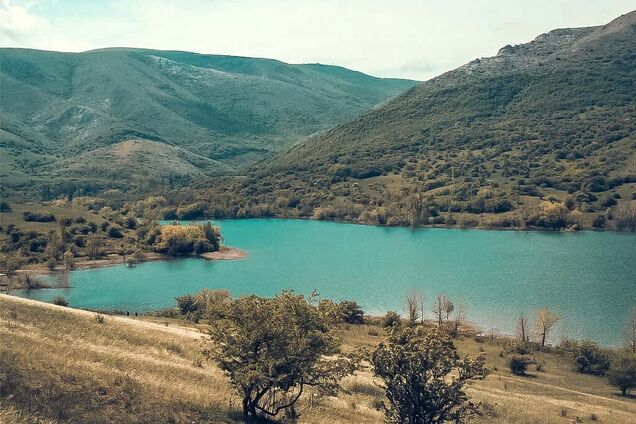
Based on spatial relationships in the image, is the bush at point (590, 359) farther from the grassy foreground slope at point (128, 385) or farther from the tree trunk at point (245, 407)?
the tree trunk at point (245, 407)

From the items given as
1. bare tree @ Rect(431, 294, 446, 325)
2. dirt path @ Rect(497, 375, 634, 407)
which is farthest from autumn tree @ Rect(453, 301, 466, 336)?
dirt path @ Rect(497, 375, 634, 407)

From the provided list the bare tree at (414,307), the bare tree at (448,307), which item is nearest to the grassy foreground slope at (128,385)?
the bare tree at (414,307)

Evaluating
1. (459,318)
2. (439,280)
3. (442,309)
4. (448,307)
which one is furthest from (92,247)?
(459,318)

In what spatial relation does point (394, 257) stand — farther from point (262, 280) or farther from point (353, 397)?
point (353, 397)

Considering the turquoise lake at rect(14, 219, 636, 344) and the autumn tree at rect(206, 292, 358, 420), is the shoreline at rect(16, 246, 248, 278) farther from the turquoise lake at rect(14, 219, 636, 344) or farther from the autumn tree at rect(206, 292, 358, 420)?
the autumn tree at rect(206, 292, 358, 420)

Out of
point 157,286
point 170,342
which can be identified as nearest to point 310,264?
point 157,286
